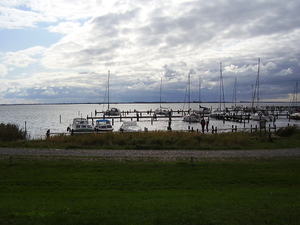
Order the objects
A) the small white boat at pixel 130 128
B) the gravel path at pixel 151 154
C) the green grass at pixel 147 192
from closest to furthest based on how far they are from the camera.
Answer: the green grass at pixel 147 192 → the gravel path at pixel 151 154 → the small white boat at pixel 130 128

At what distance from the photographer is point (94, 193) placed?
451 inches

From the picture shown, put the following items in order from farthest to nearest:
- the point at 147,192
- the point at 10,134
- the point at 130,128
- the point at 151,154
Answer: the point at 130,128
the point at 10,134
the point at 151,154
the point at 147,192

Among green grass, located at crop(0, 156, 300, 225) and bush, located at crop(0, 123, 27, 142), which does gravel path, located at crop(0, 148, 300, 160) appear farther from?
bush, located at crop(0, 123, 27, 142)

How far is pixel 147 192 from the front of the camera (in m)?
11.6

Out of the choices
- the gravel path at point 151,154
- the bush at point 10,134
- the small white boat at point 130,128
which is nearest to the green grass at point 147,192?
the gravel path at point 151,154

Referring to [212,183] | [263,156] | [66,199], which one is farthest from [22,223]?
[263,156]

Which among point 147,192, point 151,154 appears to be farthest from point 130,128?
point 147,192

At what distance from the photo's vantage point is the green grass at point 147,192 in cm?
811

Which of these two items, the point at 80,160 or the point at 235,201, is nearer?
the point at 235,201

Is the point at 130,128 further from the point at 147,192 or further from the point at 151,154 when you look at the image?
the point at 147,192

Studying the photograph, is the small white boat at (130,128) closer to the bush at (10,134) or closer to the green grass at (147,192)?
the bush at (10,134)

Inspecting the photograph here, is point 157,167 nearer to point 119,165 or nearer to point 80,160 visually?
point 119,165

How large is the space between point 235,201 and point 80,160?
10.7 m

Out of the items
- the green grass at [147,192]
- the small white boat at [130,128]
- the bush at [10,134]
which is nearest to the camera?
the green grass at [147,192]
